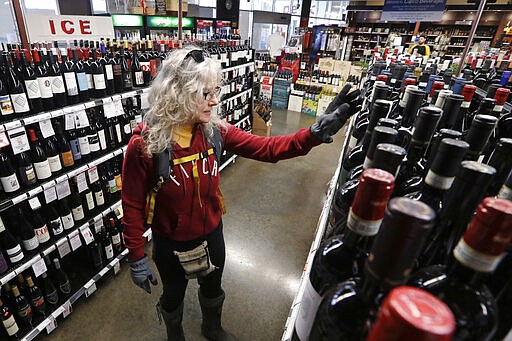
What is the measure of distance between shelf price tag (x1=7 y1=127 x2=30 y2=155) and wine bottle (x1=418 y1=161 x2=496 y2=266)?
1849 mm

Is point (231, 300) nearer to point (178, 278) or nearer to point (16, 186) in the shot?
point (178, 278)

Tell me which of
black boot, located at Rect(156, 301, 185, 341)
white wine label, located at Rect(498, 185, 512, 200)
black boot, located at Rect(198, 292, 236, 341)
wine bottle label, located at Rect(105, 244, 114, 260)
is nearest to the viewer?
white wine label, located at Rect(498, 185, 512, 200)

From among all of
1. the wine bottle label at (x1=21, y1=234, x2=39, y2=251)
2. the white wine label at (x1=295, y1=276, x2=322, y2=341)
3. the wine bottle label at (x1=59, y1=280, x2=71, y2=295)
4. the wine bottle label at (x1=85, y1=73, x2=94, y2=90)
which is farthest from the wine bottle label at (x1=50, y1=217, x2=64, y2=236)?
the white wine label at (x1=295, y1=276, x2=322, y2=341)

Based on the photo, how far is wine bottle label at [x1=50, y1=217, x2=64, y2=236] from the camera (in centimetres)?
188

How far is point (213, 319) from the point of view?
6.15ft

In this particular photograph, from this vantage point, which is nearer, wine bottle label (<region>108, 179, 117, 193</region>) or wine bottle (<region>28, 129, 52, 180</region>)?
wine bottle (<region>28, 129, 52, 180</region>)

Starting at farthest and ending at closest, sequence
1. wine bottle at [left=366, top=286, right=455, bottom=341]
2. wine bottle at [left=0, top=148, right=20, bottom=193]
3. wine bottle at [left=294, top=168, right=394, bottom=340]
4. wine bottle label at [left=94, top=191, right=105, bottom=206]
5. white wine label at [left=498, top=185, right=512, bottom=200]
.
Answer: wine bottle label at [left=94, top=191, right=105, bottom=206] < wine bottle at [left=0, top=148, right=20, bottom=193] < white wine label at [left=498, top=185, right=512, bottom=200] < wine bottle at [left=294, top=168, right=394, bottom=340] < wine bottle at [left=366, top=286, right=455, bottom=341]

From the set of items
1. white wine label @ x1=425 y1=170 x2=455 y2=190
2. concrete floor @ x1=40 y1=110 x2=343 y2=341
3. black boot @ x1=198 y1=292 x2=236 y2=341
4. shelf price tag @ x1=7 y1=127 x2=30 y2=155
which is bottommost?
concrete floor @ x1=40 y1=110 x2=343 y2=341

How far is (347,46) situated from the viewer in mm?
11602

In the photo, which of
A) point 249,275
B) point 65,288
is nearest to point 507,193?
point 249,275

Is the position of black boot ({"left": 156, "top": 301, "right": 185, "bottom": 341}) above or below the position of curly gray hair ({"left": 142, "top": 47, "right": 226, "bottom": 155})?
below

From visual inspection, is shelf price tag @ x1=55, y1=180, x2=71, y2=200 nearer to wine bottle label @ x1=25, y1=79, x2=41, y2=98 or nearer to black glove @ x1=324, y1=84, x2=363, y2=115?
wine bottle label @ x1=25, y1=79, x2=41, y2=98

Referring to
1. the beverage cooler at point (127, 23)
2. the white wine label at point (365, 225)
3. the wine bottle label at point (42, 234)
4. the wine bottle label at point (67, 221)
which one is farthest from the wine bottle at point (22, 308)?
the beverage cooler at point (127, 23)

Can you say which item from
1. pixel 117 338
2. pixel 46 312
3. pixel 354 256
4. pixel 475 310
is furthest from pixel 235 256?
pixel 475 310
